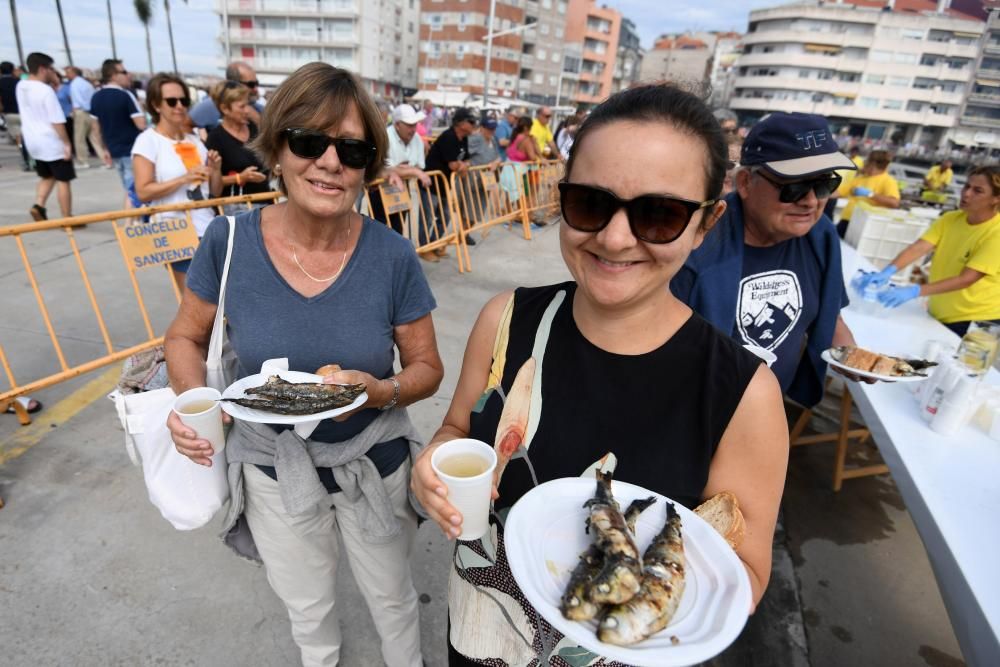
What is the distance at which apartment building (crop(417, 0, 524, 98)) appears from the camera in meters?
62.2

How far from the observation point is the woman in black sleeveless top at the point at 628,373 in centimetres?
112

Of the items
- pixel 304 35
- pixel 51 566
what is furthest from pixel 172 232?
pixel 304 35

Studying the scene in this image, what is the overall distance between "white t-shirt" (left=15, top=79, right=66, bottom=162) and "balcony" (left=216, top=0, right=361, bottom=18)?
2398 inches

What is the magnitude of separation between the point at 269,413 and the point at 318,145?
35.8 inches

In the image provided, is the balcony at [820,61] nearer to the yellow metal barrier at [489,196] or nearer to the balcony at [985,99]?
the balcony at [985,99]

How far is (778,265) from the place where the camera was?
235cm

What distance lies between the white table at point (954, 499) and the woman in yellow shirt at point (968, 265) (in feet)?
3.07

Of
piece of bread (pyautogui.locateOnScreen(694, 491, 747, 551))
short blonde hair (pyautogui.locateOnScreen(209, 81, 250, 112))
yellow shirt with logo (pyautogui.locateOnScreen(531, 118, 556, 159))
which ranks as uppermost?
short blonde hair (pyautogui.locateOnScreen(209, 81, 250, 112))

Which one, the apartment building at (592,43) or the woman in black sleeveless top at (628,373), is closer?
the woman in black sleeveless top at (628,373)

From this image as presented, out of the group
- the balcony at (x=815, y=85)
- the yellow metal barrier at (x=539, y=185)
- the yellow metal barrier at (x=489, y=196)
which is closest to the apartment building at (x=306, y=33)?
the yellow metal barrier at (x=539, y=185)

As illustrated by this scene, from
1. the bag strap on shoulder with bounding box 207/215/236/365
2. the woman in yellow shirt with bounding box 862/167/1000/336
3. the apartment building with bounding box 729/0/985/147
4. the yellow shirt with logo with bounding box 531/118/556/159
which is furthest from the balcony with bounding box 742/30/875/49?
the bag strap on shoulder with bounding box 207/215/236/365

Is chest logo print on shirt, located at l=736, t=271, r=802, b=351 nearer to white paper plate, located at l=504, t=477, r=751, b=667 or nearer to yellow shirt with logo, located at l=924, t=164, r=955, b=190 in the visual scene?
white paper plate, located at l=504, t=477, r=751, b=667

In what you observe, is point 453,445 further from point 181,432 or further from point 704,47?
point 704,47

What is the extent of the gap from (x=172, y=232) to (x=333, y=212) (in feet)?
10.0
